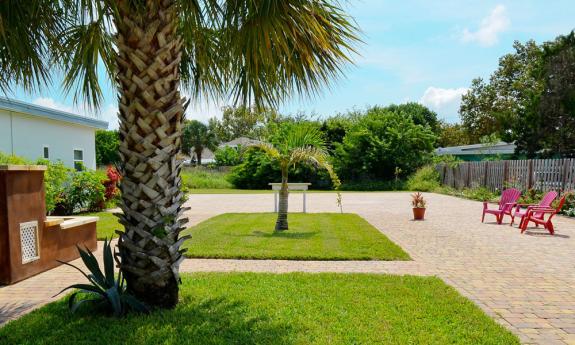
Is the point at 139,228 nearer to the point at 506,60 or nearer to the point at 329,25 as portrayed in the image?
the point at 329,25

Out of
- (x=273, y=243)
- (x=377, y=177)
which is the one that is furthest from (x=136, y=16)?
(x=377, y=177)

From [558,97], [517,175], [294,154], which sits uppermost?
[558,97]

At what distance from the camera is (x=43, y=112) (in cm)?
1405

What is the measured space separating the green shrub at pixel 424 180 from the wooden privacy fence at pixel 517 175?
6.18 ft

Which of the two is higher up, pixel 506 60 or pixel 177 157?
pixel 506 60

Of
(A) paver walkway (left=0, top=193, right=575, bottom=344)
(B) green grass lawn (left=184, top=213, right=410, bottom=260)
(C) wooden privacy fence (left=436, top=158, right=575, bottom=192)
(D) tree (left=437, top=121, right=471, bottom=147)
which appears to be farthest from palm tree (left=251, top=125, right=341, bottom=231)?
(D) tree (left=437, top=121, right=471, bottom=147)

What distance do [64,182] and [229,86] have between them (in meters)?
10.1

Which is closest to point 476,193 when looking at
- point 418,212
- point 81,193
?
point 418,212

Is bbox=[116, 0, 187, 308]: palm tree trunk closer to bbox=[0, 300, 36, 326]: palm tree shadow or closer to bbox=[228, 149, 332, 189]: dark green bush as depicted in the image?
bbox=[0, 300, 36, 326]: palm tree shadow

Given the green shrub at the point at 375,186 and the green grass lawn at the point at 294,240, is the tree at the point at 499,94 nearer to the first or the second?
the green shrub at the point at 375,186

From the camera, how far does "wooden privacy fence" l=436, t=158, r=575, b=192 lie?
15.9m

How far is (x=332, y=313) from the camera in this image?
15.0ft

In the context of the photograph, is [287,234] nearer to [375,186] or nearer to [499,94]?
[375,186]

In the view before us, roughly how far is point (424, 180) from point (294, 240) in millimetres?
24318
